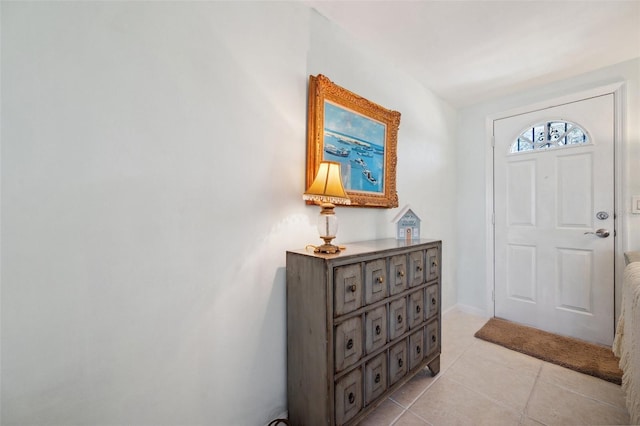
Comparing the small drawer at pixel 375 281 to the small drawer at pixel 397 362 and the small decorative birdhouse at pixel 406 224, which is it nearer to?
the small drawer at pixel 397 362

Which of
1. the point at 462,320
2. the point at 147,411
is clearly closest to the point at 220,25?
the point at 147,411

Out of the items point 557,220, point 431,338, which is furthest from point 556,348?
point 431,338

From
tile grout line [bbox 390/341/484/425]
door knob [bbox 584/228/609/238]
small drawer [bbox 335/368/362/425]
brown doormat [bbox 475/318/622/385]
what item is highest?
door knob [bbox 584/228/609/238]

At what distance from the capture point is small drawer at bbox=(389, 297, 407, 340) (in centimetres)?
142

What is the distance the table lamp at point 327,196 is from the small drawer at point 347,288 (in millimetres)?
124

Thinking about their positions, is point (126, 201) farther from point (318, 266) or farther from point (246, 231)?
point (318, 266)

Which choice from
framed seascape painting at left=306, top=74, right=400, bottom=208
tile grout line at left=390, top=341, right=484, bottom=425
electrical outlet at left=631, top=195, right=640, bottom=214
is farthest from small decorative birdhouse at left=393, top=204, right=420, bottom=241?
electrical outlet at left=631, top=195, right=640, bottom=214

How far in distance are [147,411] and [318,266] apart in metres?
0.87

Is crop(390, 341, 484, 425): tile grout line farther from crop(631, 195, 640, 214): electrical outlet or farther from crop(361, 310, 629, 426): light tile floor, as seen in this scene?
crop(631, 195, 640, 214): electrical outlet

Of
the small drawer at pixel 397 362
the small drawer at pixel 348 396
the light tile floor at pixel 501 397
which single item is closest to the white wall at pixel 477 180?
the light tile floor at pixel 501 397

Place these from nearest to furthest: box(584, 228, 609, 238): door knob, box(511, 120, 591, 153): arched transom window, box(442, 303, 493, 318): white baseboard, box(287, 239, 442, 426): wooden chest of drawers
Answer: box(287, 239, 442, 426): wooden chest of drawers, box(584, 228, 609, 238): door knob, box(511, 120, 591, 153): arched transom window, box(442, 303, 493, 318): white baseboard

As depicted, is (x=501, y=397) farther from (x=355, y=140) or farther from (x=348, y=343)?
(x=355, y=140)

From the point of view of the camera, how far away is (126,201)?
0.94 metres

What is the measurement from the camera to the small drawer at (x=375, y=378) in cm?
129
